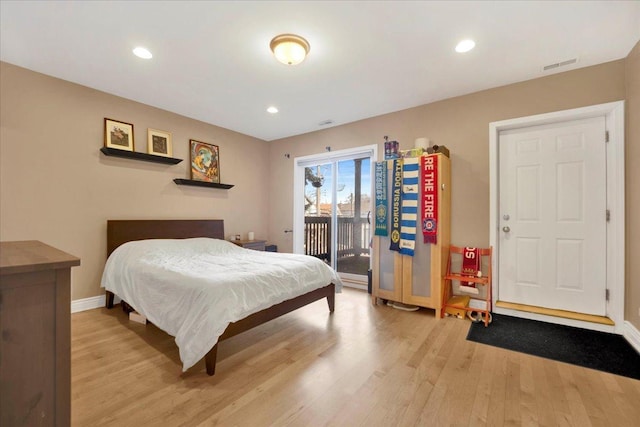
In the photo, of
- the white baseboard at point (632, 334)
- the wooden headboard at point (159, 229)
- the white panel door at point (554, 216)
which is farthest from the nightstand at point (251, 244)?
the white baseboard at point (632, 334)

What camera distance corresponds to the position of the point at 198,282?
2.06 m

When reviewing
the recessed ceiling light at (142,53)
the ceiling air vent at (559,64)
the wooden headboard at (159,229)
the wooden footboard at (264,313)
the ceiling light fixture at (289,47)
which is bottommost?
the wooden footboard at (264,313)

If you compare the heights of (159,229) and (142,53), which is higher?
(142,53)

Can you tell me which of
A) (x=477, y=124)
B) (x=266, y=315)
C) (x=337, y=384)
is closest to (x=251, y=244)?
(x=266, y=315)

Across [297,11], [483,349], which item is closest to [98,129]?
[297,11]

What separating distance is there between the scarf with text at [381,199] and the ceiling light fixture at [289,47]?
1622mm

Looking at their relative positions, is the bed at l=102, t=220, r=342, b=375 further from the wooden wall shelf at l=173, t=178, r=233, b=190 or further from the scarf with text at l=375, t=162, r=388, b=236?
the scarf with text at l=375, t=162, r=388, b=236

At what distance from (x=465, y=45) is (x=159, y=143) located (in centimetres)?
375

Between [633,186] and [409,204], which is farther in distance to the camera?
[409,204]

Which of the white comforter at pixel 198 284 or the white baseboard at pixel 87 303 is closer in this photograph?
the white comforter at pixel 198 284

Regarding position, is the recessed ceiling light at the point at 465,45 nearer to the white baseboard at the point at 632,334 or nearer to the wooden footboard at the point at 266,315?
the wooden footboard at the point at 266,315

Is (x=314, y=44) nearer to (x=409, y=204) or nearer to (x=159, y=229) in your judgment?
(x=409, y=204)

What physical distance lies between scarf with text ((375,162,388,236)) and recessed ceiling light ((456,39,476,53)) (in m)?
1.37

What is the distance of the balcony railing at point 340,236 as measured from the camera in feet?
15.4
